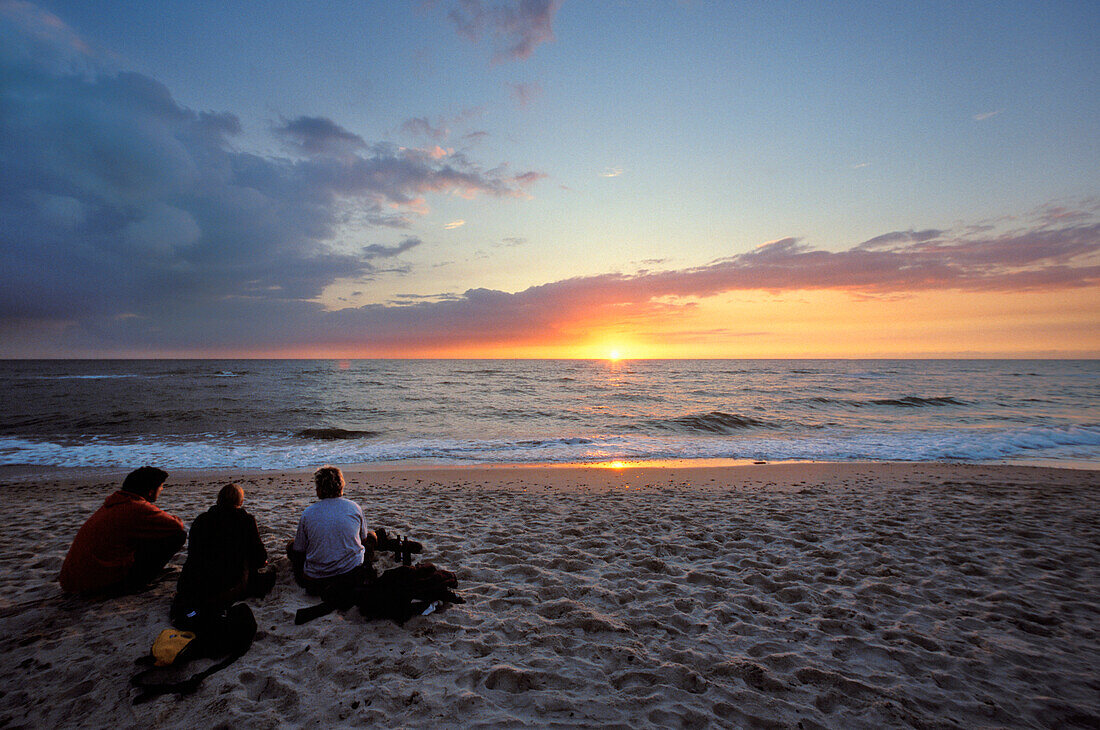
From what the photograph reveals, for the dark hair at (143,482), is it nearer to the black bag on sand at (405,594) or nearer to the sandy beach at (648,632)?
the sandy beach at (648,632)

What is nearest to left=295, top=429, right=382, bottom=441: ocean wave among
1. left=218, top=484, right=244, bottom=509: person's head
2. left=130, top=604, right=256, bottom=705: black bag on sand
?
left=218, top=484, right=244, bottom=509: person's head

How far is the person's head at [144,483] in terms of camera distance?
4895 mm

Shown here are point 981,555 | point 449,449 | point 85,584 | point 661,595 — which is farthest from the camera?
point 449,449

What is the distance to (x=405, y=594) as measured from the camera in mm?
4723

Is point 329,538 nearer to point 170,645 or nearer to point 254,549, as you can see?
point 254,549

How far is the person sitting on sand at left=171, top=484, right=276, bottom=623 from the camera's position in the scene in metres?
4.49

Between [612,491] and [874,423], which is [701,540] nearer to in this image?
[612,491]

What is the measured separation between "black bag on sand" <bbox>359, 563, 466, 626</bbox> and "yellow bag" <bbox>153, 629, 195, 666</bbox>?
1472 millimetres

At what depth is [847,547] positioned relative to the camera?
661cm

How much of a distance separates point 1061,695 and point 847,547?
3.03 meters

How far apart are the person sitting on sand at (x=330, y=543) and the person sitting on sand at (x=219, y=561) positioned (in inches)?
20.0

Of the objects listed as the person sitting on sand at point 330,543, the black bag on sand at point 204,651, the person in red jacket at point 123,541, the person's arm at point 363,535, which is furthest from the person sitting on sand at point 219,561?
the person's arm at point 363,535

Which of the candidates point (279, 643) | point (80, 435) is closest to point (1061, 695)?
point (279, 643)

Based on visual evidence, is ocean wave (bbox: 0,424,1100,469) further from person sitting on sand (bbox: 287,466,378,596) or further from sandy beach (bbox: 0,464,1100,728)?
person sitting on sand (bbox: 287,466,378,596)
